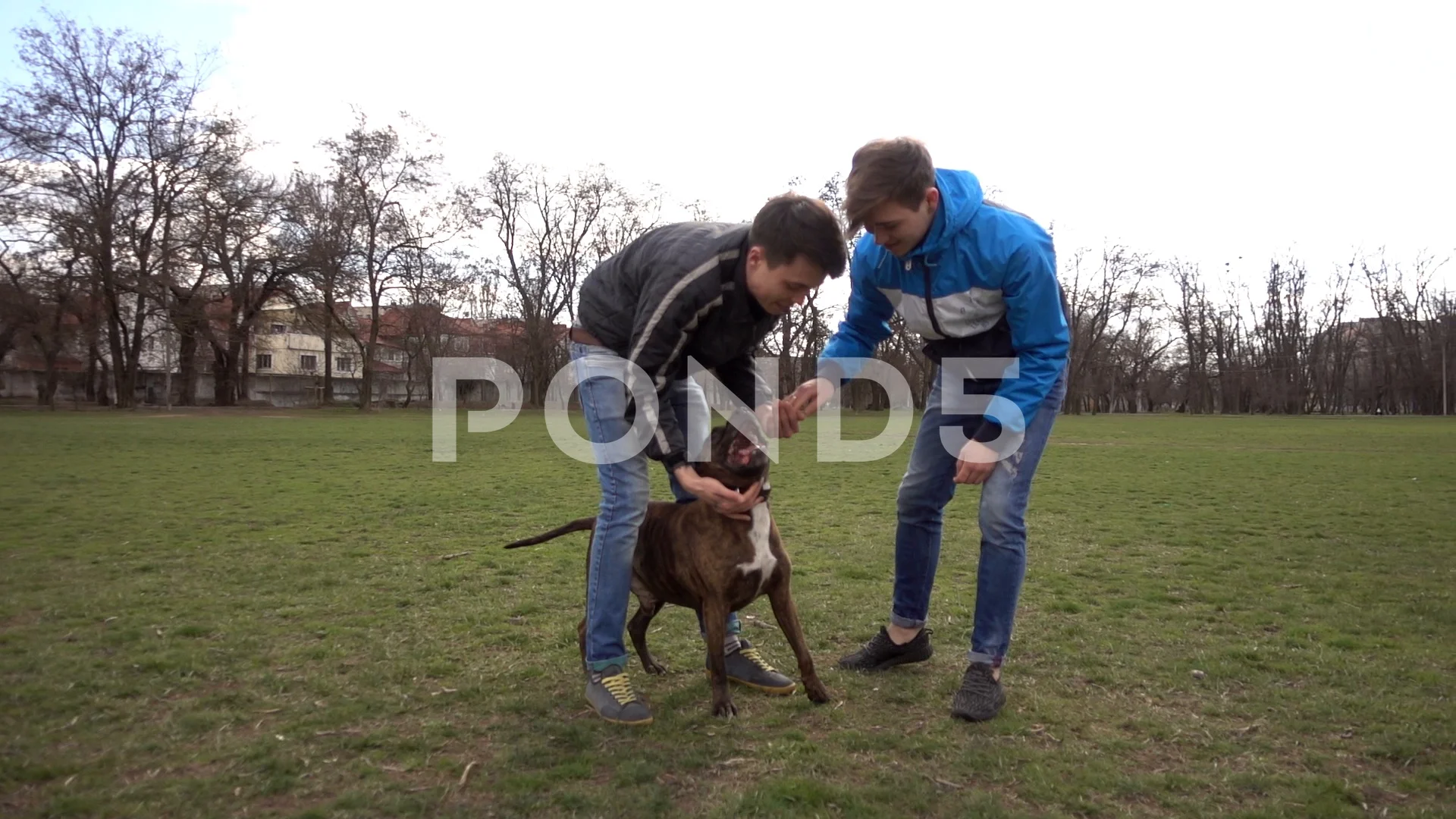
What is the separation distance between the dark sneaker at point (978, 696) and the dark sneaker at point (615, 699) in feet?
3.86

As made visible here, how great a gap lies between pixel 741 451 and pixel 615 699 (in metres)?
1.06

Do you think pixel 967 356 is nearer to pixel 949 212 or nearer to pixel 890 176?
pixel 949 212

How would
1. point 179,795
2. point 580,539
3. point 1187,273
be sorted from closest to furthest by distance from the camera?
1. point 179,795
2. point 580,539
3. point 1187,273

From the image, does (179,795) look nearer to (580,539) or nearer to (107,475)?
(580,539)

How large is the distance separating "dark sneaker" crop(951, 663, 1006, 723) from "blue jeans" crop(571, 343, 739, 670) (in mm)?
1312

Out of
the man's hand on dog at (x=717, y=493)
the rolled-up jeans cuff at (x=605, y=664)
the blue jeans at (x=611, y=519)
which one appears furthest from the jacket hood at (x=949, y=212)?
the rolled-up jeans cuff at (x=605, y=664)

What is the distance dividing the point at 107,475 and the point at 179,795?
1184 centimetres

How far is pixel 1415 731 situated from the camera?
3289 millimetres

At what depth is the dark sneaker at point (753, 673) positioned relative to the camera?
3.90 meters

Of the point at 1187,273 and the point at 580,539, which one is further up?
the point at 1187,273

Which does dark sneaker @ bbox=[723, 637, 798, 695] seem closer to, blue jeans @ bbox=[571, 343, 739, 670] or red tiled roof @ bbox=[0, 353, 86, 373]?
blue jeans @ bbox=[571, 343, 739, 670]

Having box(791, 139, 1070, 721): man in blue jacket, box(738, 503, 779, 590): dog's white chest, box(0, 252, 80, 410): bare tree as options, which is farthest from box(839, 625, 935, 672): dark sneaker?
box(0, 252, 80, 410): bare tree

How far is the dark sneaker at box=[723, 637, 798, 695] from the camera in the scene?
3.90m

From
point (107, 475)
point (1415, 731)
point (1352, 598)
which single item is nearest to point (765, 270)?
point (1415, 731)
